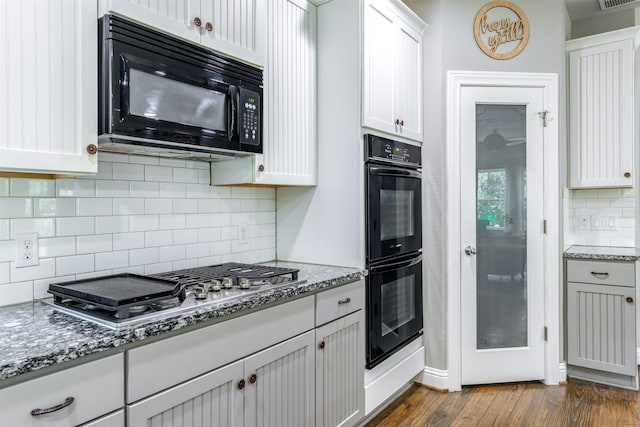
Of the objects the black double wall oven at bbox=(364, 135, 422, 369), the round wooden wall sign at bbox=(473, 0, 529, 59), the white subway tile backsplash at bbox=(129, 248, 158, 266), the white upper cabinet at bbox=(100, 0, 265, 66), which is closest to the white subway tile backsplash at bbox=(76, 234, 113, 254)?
the white subway tile backsplash at bbox=(129, 248, 158, 266)

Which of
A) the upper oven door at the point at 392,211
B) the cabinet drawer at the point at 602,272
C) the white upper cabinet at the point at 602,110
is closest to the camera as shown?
the upper oven door at the point at 392,211

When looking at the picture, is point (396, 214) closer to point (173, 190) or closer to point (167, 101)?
point (173, 190)

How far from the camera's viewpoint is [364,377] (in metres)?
2.30

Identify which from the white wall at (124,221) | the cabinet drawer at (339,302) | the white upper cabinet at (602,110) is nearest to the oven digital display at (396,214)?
the cabinet drawer at (339,302)

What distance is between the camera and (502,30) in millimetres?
2949

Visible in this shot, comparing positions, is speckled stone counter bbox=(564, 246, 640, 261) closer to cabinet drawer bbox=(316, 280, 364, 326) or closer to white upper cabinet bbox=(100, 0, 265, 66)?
cabinet drawer bbox=(316, 280, 364, 326)

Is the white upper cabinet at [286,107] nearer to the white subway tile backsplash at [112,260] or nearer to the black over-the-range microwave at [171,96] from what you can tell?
the black over-the-range microwave at [171,96]

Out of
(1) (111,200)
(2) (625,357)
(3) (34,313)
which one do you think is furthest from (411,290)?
(3) (34,313)

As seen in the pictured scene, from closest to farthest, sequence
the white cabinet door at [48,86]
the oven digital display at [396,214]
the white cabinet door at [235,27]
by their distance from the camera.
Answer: the white cabinet door at [48,86] < the white cabinet door at [235,27] < the oven digital display at [396,214]

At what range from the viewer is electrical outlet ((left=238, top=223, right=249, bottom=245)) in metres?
2.35

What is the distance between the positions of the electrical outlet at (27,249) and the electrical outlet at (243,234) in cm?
101

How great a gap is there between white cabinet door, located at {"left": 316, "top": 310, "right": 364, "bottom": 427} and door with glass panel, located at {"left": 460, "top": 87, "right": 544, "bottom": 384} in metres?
1.07

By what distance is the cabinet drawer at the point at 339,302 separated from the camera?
1.96m

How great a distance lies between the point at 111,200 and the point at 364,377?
1.60m
